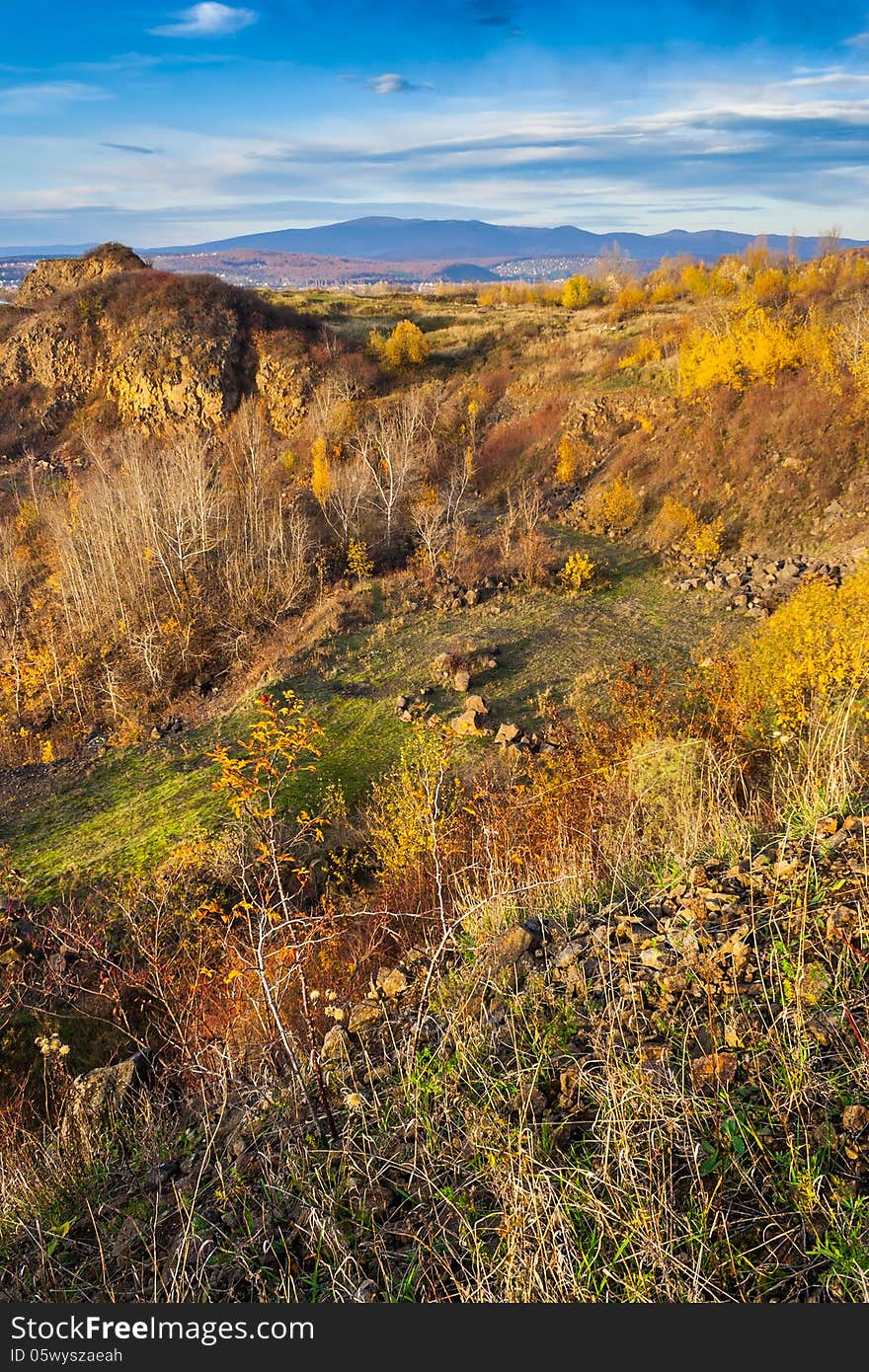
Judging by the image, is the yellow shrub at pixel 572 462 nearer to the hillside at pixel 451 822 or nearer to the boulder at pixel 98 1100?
the hillside at pixel 451 822

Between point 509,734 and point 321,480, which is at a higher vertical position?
point 321,480

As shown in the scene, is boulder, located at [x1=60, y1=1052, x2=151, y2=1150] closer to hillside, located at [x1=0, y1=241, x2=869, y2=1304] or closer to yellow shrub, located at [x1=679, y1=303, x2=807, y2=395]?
hillside, located at [x1=0, y1=241, x2=869, y2=1304]

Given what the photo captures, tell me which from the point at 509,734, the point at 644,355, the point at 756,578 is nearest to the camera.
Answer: the point at 509,734

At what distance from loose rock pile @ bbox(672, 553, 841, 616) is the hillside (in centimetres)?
19

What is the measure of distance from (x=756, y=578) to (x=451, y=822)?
1333cm

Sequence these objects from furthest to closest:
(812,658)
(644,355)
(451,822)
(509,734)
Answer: (644,355), (509,734), (812,658), (451,822)

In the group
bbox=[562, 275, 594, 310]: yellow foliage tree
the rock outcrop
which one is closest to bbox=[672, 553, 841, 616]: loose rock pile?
bbox=[562, 275, 594, 310]: yellow foliage tree

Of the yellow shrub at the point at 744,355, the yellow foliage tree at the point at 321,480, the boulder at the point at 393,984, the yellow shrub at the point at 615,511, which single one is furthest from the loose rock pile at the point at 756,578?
the boulder at the point at 393,984

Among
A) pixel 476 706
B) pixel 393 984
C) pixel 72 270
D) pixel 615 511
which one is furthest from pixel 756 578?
pixel 72 270

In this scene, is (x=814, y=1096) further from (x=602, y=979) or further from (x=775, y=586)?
(x=775, y=586)

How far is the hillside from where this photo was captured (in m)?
3.03

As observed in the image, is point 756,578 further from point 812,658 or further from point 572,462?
point 572,462

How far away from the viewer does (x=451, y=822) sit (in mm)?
10859

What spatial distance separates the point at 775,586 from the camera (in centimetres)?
1888
